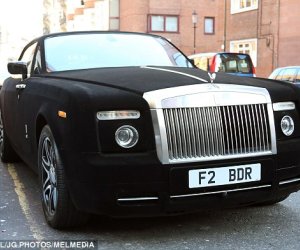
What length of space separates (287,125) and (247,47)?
27049mm

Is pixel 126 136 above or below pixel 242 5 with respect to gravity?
below

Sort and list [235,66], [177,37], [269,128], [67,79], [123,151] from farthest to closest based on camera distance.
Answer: [177,37], [235,66], [67,79], [269,128], [123,151]

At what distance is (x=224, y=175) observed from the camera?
3682 mm

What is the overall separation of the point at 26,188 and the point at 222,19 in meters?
→ 28.5

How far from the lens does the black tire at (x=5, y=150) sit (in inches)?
256

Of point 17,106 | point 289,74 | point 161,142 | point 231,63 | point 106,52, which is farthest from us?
point 231,63

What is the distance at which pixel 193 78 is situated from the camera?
→ 398cm

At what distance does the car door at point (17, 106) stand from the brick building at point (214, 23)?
2190 centimetres

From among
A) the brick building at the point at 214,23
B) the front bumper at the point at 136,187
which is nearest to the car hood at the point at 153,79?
the front bumper at the point at 136,187

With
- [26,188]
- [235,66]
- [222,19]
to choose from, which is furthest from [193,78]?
[222,19]

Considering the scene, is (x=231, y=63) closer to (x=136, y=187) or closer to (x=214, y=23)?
(x=136, y=187)

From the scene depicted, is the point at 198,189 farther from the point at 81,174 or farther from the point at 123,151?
the point at 81,174

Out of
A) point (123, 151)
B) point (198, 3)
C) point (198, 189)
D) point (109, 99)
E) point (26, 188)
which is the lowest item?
point (26, 188)

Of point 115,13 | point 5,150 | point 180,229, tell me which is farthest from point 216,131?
point 115,13
